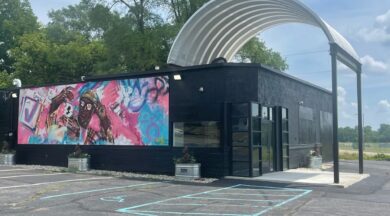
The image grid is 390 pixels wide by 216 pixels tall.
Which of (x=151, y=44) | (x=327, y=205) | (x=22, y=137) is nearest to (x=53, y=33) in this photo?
(x=151, y=44)

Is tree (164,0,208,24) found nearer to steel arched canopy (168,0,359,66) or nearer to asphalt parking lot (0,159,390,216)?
steel arched canopy (168,0,359,66)

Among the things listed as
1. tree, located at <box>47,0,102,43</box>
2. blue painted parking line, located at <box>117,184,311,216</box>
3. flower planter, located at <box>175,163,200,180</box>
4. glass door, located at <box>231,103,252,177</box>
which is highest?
tree, located at <box>47,0,102,43</box>

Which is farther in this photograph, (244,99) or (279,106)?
(279,106)

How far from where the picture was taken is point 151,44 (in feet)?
104

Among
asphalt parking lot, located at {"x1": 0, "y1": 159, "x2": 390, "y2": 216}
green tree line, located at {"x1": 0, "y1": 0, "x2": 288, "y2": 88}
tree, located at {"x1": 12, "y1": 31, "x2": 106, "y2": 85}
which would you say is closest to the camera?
asphalt parking lot, located at {"x1": 0, "y1": 159, "x2": 390, "y2": 216}

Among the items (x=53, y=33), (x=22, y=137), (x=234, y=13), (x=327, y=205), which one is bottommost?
(x=327, y=205)

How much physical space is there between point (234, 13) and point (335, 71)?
610cm

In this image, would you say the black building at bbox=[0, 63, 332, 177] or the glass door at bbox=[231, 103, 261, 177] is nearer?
the glass door at bbox=[231, 103, 261, 177]

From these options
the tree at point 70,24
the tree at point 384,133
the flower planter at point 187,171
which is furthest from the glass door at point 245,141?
the tree at point 384,133

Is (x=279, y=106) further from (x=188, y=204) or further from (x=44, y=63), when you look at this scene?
(x=44, y=63)

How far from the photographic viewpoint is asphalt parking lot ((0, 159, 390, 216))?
9.85 m

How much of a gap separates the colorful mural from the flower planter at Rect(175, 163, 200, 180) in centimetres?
154

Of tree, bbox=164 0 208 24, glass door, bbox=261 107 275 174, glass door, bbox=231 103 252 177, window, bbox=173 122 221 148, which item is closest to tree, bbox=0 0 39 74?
tree, bbox=164 0 208 24

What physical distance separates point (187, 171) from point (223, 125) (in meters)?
2.18
